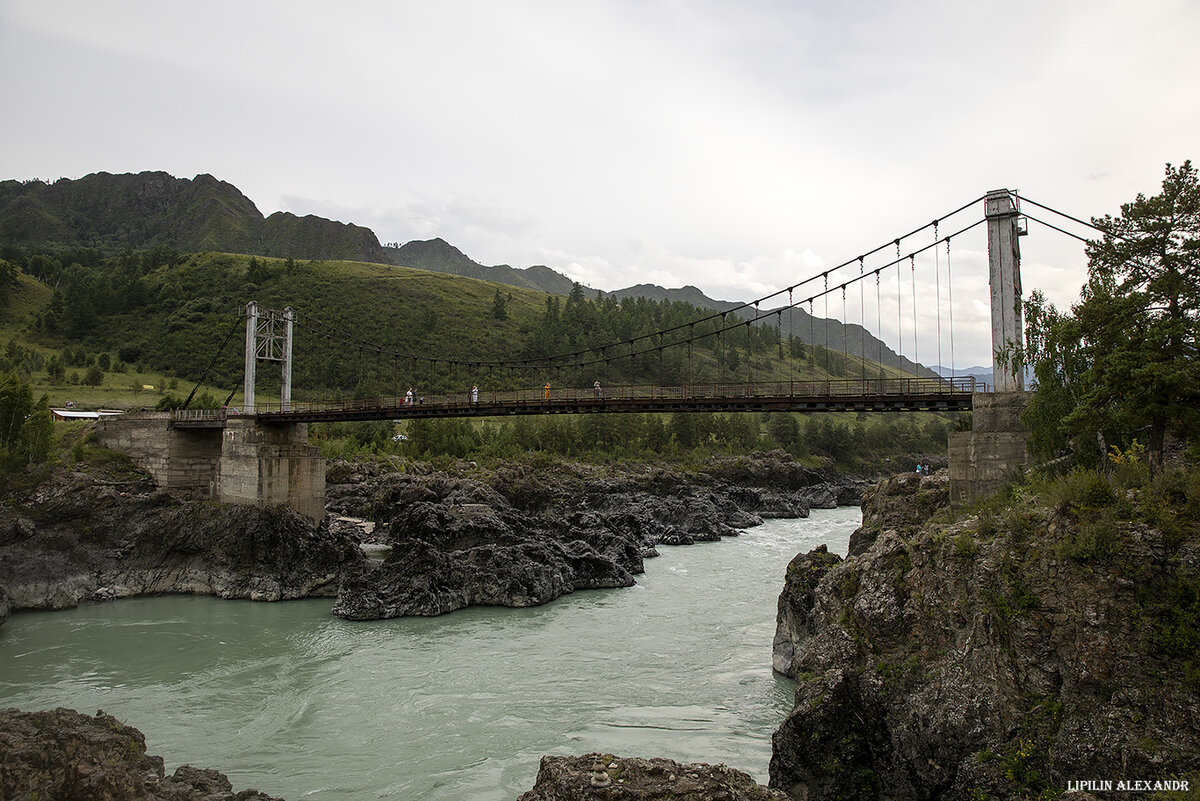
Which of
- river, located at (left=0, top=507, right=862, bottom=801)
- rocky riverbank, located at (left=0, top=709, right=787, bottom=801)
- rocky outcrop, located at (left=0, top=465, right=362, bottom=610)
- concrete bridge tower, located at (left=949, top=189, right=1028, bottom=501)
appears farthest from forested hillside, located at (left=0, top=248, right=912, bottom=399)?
rocky riverbank, located at (left=0, top=709, right=787, bottom=801)

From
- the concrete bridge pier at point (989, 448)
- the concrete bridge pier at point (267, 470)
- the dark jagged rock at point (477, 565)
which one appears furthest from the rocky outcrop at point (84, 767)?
the concrete bridge pier at point (267, 470)

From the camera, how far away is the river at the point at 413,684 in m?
11.7

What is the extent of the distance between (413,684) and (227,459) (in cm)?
1957

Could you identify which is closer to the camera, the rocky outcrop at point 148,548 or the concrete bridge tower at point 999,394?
the concrete bridge tower at point 999,394

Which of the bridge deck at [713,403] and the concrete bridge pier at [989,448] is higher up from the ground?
the bridge deck at [713,403]

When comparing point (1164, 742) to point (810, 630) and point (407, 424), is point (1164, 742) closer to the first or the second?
point (810, 630)

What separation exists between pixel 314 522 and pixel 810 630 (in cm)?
2357

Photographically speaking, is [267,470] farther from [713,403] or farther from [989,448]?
[989,448]

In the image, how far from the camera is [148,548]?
2498cm

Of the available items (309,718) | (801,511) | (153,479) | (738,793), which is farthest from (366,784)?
(801,511)

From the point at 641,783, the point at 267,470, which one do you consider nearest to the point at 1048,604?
the point at 641,783

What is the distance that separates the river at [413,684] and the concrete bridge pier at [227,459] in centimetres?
690

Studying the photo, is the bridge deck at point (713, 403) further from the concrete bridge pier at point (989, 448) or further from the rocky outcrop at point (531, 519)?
the rocky outcrop at point (531, 519)

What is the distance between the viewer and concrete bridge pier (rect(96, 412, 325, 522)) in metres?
29.6
